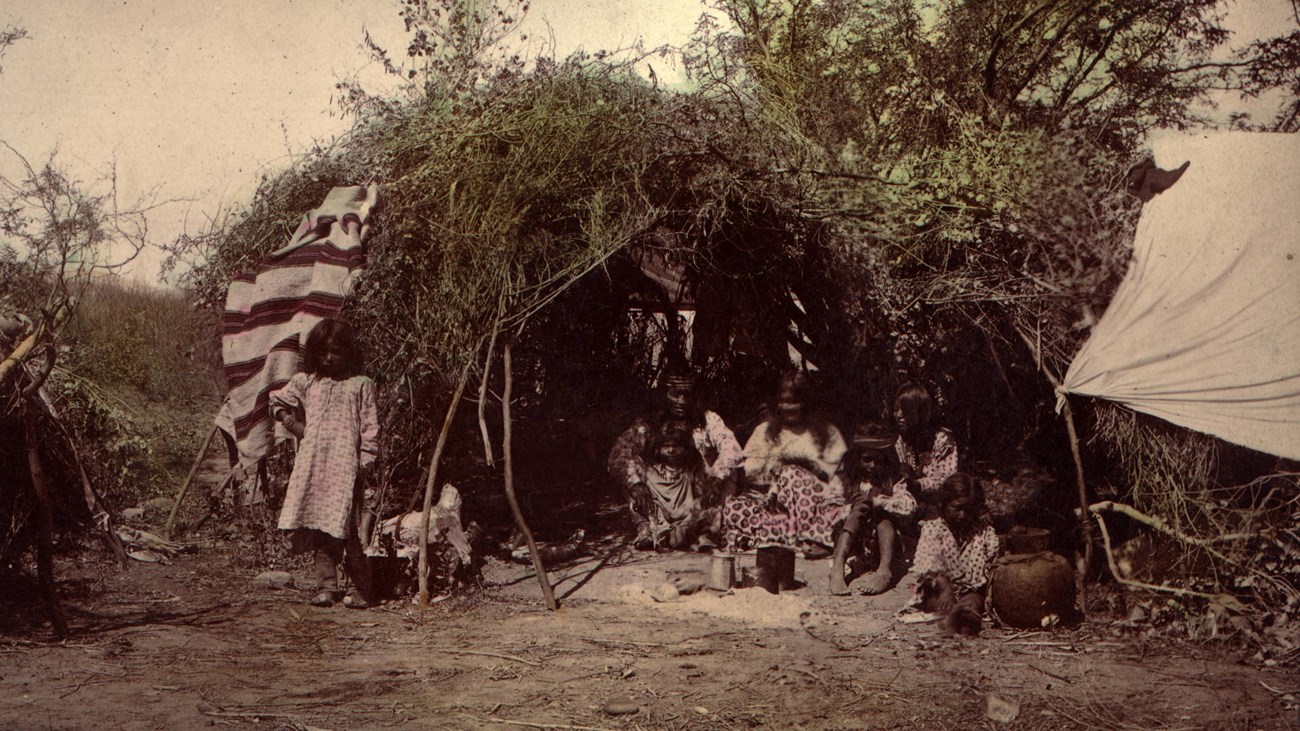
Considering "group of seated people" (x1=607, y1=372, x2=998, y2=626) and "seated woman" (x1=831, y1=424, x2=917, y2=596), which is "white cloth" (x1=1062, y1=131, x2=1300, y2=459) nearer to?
"group of seated people" (x1=607, y1=372, x2=998, y2=626)

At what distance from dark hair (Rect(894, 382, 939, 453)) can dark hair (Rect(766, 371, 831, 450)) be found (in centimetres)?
80

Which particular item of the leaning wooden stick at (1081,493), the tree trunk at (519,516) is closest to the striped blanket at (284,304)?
the tree trunk at (519,516)

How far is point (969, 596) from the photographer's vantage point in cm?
656

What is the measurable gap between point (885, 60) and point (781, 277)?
9.43 feet

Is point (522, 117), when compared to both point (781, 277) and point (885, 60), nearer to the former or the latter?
point (781, 277)

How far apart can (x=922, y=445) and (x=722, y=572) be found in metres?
1.74

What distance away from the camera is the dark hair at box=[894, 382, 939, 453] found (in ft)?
25.5

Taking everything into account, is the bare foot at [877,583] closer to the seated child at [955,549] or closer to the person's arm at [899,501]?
the seated child at [955,549]

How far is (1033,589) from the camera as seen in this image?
6352 millimetres

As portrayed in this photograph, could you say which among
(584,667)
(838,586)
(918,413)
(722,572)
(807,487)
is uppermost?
(918,413)

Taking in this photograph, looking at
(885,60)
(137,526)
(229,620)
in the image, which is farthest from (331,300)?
(885,60)

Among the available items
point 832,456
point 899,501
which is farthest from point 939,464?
point 832,456

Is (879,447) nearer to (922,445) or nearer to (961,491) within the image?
(922,445)

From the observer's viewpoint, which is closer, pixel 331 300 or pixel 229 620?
pixel 229 620
